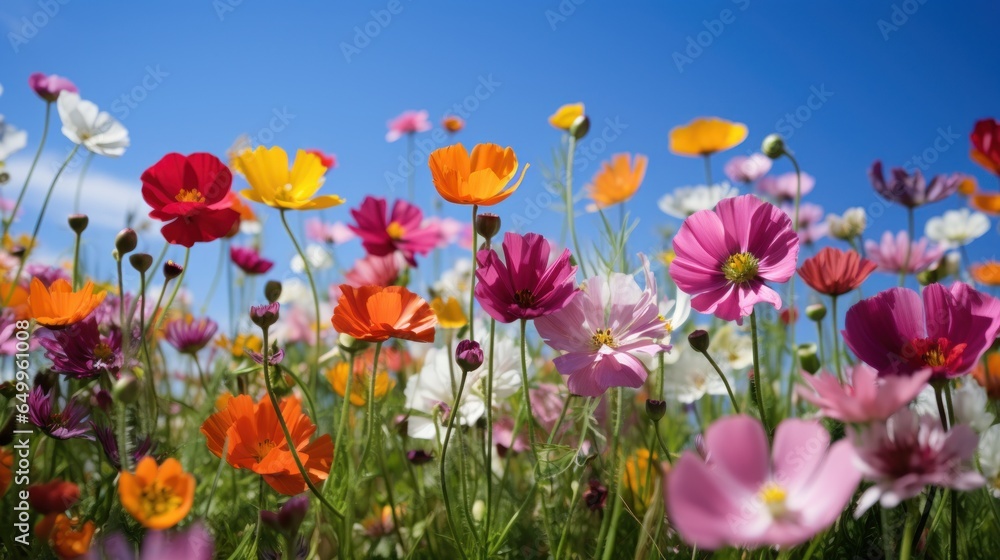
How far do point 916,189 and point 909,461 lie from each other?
1370 mm

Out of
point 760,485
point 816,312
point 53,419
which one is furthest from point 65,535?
point 816,312

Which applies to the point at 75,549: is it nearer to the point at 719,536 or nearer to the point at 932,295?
the point at 719,536

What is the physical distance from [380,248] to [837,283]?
74 centimetres

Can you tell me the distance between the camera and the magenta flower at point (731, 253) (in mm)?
711

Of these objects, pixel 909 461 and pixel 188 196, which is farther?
pixel 188 196

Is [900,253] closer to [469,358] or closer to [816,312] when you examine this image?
[816,312]

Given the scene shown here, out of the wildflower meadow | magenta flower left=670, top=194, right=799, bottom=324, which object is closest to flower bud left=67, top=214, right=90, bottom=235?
the wildflower meadow

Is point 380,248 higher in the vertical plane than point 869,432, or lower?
higher

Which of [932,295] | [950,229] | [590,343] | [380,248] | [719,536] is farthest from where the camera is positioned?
[950,229]

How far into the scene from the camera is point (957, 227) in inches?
88.0

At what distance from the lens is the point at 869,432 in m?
0.43

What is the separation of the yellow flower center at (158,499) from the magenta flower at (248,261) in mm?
1023

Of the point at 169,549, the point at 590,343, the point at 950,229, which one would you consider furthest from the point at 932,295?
the point at 950,229

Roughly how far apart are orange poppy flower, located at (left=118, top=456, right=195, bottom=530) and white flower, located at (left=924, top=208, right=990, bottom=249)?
2250 mm
